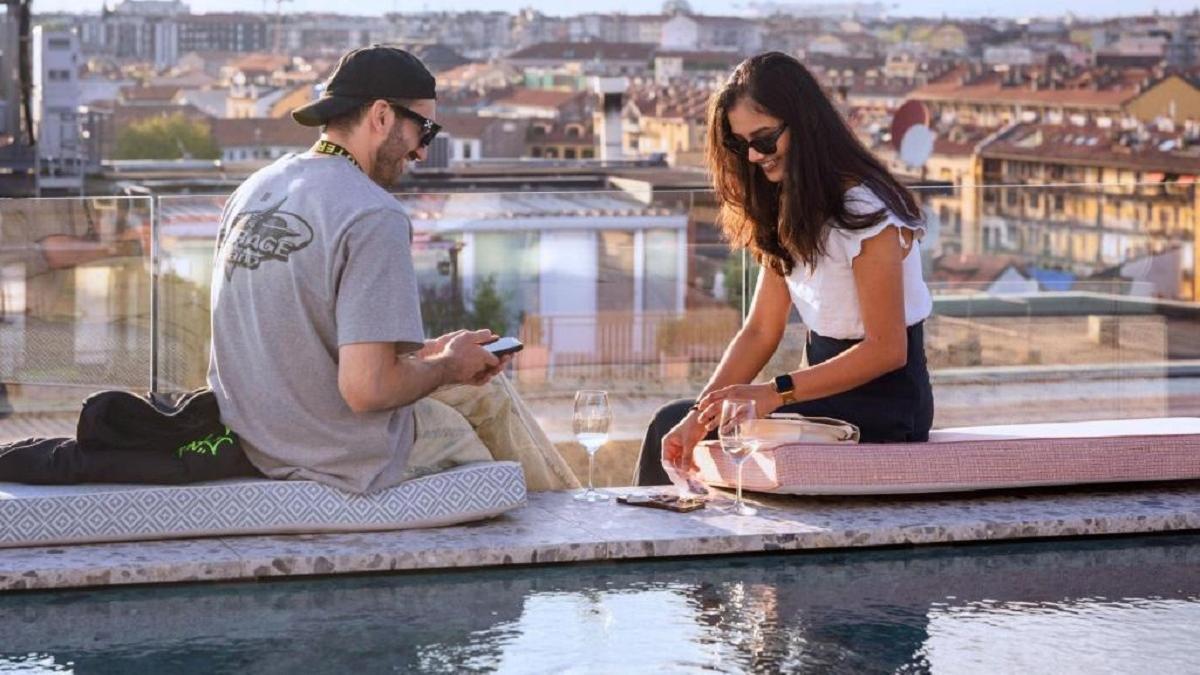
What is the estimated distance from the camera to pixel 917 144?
20.2 meters

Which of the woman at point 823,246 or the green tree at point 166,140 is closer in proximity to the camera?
the woman at point 823,246

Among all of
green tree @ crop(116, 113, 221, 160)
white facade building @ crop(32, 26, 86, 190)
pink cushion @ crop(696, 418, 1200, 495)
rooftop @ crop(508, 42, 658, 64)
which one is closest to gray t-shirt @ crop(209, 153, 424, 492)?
pink cushion @ crop(696, 418, 1200, 495)

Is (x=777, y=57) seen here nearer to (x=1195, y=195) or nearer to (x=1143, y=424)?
(x=1143, y=424)

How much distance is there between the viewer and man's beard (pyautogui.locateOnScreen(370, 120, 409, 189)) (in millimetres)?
2850

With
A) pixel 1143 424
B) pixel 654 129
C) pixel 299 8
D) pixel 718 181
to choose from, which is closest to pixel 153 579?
pixel 718 181

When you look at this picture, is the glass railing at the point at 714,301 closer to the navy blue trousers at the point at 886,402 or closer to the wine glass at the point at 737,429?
the navy blue trousers at the point at 886,402

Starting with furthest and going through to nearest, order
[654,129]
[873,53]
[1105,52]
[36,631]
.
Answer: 1. [873,53]
2. [1105,52]
3. [654,129]
4. [36,631]

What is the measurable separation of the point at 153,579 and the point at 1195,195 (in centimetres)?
614

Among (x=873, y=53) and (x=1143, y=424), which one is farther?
(x=873, y=53)

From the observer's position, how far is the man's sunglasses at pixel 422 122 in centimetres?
285

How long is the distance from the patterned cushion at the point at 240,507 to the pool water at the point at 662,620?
0.14 m

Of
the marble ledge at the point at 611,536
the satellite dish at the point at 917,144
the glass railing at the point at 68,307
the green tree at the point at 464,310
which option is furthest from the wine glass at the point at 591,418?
the satellite dish at the point at 917,144

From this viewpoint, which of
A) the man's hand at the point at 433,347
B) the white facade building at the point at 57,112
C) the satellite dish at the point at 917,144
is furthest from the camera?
the white facade building at the point at 57,112

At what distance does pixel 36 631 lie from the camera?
8.12ft
